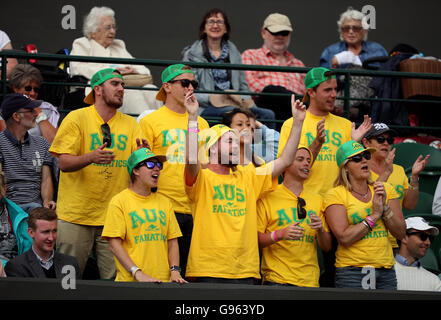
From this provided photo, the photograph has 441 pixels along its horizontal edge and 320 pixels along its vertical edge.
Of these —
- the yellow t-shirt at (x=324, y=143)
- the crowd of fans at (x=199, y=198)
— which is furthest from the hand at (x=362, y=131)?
the yellow t-shirt at (x=324, y=143)

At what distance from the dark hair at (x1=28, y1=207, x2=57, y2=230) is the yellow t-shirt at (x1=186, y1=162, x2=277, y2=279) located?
1066 mm

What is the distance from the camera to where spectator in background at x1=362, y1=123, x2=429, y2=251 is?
294 inches

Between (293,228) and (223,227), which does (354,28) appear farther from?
(223,227)

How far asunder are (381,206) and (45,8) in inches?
237

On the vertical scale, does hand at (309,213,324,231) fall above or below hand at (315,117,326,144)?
below

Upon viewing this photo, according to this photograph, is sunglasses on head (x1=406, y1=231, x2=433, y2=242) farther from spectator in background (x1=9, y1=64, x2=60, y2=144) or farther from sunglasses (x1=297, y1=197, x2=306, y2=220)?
spectator in background (x1=9, y1=64, x2=60, y2=144)

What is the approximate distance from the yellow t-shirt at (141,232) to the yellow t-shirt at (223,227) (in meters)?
0.21

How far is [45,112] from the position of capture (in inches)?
325

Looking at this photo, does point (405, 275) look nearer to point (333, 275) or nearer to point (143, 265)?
point (333, 275)

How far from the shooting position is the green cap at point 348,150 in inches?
264

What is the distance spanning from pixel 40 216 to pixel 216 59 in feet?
10.7

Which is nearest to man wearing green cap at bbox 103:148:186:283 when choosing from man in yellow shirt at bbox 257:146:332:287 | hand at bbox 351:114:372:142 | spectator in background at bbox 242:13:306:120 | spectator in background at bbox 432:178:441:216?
man in yellow shirt at bbox 257:146:332:287

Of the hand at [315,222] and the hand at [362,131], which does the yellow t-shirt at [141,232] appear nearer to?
the hand at [315,222]

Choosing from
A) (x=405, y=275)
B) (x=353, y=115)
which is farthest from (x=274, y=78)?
(x=405, y=275)
